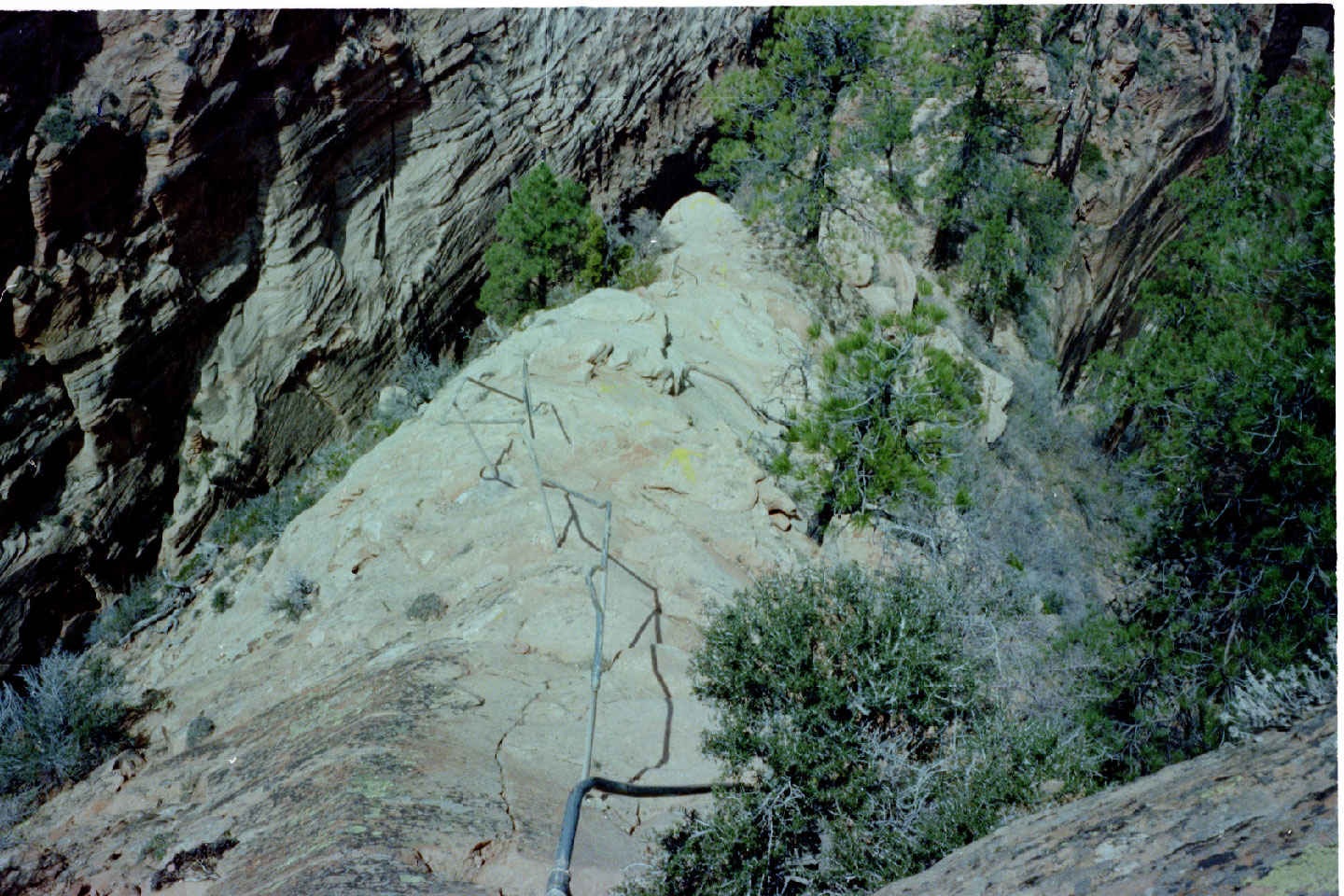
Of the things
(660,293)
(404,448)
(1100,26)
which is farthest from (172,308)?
(1100,26)

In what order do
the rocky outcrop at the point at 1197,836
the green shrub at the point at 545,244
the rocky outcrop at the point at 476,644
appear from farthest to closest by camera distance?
1. the green shrub at the point at 545,244
2. the rocky outcrop at the point at 476,644
3. the rocky outcrop at the point at 1197,836

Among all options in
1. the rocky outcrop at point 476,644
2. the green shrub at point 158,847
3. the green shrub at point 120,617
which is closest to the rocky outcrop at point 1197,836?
the rocky outcrop at point 476,644

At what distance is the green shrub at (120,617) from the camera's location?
1380 centimetres

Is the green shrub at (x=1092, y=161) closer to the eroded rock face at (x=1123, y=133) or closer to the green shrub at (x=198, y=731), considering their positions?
the eroded rock face at (x=1123, y=133)

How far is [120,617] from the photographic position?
13914mm

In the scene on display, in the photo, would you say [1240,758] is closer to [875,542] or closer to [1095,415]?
[875,542]

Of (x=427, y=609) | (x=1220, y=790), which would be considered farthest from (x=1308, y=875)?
(x=427, y=609)

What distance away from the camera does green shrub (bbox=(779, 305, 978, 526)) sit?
9.12m

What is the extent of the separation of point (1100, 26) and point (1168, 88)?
235 centimetres

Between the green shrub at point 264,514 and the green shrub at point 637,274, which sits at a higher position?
the green shrub at point 637,274

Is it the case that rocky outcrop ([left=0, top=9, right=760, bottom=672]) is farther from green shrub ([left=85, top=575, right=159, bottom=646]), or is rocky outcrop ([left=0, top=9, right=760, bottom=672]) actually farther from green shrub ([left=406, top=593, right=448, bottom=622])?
green shrub ([left=406, top=593, right=448, bottom=622])

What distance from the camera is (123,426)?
49.9 feet

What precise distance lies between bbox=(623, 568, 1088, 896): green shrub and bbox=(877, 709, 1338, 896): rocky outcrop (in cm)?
83

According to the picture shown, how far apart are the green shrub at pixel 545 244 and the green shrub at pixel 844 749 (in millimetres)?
11481
